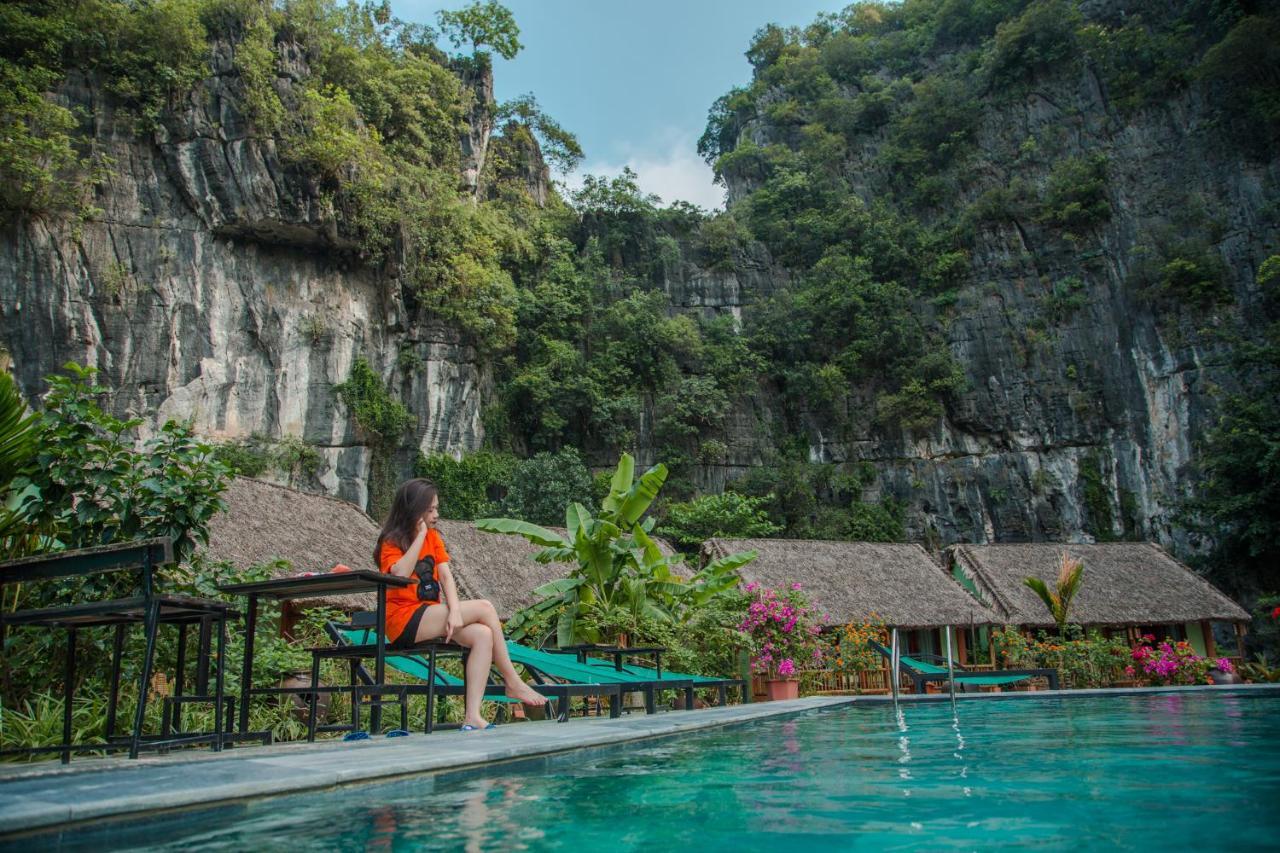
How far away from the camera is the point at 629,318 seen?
1249 inches

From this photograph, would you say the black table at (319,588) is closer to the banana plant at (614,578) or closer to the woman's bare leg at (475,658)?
the woman's bare leg at (475,658)

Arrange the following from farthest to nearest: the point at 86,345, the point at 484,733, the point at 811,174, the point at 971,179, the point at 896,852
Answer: the point at 811,174 < the point at 971,179 < the point at 86,345 < the point at 484,733 < the point at 896,852

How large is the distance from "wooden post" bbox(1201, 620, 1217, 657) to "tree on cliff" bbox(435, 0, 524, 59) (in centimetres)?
3119

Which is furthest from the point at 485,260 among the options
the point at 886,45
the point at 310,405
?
the point at 886,45

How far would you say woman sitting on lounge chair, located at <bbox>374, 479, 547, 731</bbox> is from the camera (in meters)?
4.66

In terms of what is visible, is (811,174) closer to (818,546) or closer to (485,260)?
(485,260)

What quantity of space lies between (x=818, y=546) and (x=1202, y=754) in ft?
55.3

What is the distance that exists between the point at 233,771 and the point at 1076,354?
3354 cm

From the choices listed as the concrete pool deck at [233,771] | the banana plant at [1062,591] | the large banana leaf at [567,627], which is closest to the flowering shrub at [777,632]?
the large banana leaf at [567,627]

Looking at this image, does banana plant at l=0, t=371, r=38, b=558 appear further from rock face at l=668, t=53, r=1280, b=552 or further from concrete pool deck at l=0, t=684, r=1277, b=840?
rock face at l=668, t=53, r=1280, b=552

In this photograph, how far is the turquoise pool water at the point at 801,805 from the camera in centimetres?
215

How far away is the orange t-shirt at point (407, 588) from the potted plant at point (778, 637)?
7350 millimetres

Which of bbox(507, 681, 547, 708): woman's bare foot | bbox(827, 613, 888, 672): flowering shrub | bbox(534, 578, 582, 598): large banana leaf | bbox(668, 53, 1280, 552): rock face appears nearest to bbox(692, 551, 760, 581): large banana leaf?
bbox(534, 578, 582, 598): large banana leaf

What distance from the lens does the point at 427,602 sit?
4781mm
